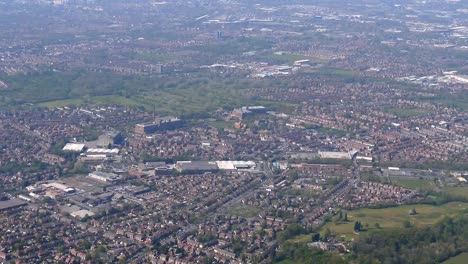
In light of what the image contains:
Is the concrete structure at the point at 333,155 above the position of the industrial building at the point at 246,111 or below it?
above

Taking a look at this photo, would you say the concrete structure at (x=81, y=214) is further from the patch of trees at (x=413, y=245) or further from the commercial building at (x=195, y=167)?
the patch of trees at (x=413, y=245)

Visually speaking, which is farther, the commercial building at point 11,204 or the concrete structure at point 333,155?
the concrete structure at point 333,155

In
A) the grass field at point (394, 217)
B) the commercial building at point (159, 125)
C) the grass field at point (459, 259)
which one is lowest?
the commercial building at point (159, 125)

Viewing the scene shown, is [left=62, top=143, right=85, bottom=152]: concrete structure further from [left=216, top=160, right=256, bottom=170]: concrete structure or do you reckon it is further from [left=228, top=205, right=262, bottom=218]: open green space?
[left=228, top=205, right=262, bottom=218]: open green space

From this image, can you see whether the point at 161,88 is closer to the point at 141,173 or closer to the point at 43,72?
the point at 43,72

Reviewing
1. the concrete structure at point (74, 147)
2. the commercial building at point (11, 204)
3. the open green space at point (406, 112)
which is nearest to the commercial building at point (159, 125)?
the concrete structure at point (74, 147)
